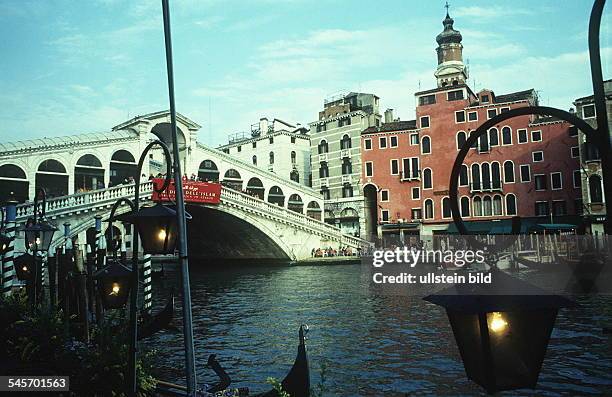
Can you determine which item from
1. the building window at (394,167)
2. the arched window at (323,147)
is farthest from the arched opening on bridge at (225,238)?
the arched window at (323,147)

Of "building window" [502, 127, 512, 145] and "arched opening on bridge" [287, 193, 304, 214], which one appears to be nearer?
"building window" [502, 127, 512, 145]

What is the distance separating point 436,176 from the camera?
3394cm

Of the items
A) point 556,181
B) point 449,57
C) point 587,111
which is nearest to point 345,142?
point 449,57

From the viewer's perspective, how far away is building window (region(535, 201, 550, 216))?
3050cm

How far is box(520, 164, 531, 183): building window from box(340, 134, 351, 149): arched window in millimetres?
12001

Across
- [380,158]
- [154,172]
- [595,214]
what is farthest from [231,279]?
[595,214]

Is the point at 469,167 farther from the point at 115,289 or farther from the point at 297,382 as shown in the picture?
the point at 115,289

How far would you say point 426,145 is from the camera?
112ft

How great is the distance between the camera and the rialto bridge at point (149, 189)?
23.0 metres

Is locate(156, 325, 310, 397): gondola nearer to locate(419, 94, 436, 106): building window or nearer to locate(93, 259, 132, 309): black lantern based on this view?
locate(93, 259, 132, 309): black lantern

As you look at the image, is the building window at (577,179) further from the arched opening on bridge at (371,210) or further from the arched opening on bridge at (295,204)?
the arched opening on bridge at (295,204)

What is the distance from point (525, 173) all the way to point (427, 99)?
315 inches

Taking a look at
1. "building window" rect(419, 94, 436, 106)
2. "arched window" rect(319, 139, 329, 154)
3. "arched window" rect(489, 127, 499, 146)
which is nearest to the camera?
"arched window" rect(489, 127, 499, 146)

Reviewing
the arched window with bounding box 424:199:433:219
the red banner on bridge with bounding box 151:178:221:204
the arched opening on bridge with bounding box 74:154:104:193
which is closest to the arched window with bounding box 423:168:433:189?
the arched window with bounding box 424:199:433:219
